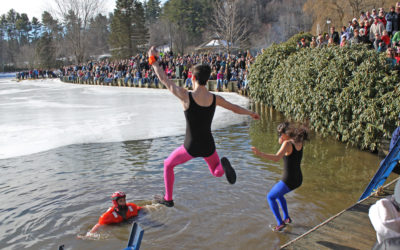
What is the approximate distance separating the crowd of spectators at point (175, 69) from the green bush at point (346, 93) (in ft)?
18.7

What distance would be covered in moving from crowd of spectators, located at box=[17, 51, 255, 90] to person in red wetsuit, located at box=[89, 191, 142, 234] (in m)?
9.78

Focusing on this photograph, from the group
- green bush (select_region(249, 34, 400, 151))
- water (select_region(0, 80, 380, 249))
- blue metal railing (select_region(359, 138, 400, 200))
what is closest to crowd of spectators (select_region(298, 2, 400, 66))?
green bush (select_region(249, 34, 400, 151))

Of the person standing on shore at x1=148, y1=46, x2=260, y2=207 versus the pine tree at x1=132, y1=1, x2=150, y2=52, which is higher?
the pine tree at x1=132, y1=1, x2=150, y2=52

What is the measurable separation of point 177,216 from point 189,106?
2292mm

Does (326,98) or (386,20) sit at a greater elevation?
(386,20)

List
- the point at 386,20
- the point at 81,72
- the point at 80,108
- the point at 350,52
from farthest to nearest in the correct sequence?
the point at 81,72, the point at 80,108, the point at 386,20, the point at 350,52

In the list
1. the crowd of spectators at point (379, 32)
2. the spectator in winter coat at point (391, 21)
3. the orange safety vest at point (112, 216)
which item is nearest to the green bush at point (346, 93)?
the crowd of spectators at point (379, 32)

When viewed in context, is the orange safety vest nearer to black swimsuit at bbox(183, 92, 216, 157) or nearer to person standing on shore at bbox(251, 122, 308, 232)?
black swimsuit at bbox(183, 92, 216, 157)

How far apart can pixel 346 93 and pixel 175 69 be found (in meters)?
19.3

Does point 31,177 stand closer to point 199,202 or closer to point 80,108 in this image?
point 199,202

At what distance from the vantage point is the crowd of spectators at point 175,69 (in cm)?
2136

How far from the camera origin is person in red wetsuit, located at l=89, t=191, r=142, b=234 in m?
5.29

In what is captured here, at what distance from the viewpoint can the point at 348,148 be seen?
8.96 m

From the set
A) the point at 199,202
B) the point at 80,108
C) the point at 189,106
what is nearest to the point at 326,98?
the point at 199,202
